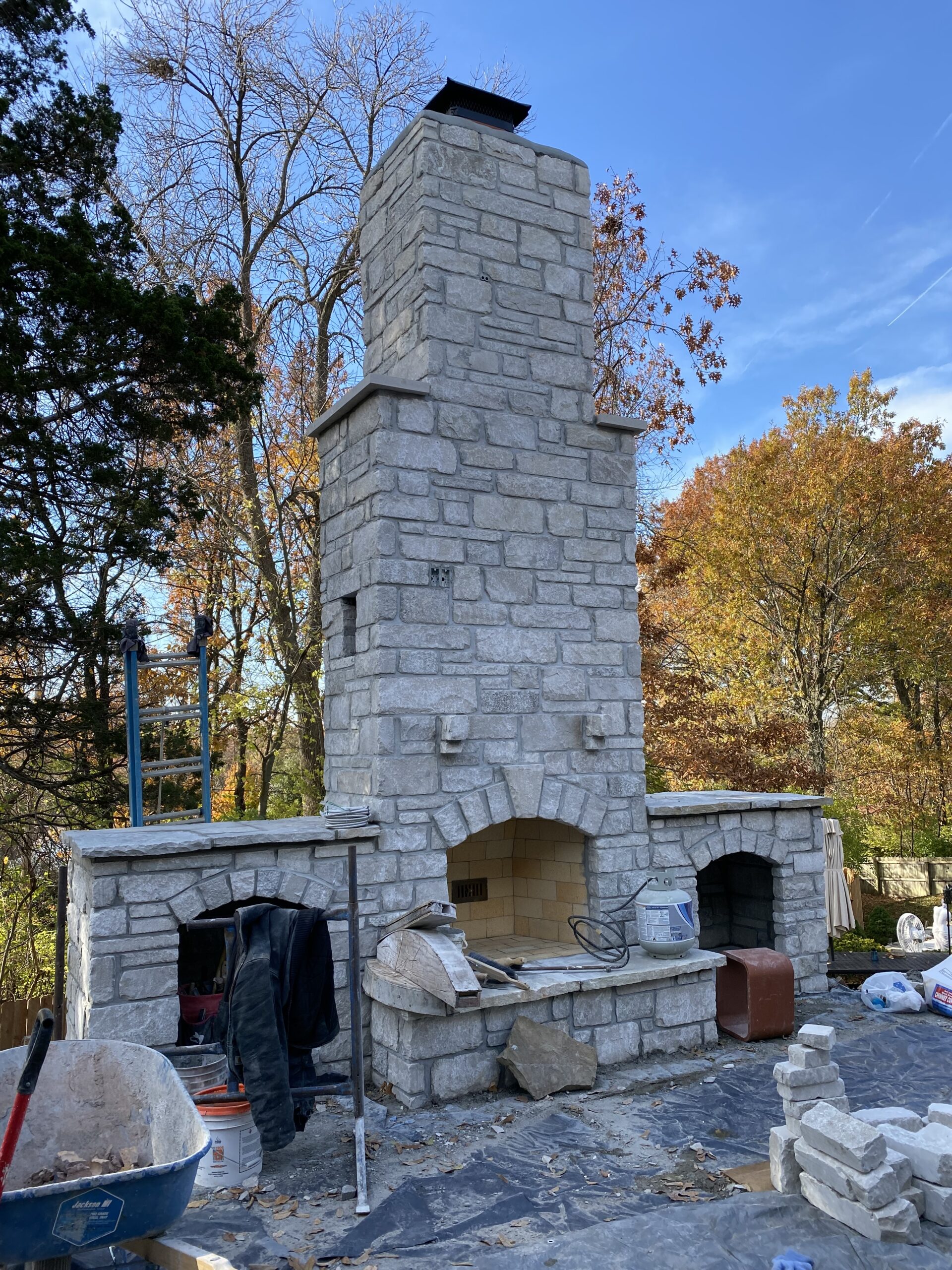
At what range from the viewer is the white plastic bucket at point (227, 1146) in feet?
13.4

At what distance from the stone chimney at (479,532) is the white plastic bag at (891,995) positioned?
2.26m

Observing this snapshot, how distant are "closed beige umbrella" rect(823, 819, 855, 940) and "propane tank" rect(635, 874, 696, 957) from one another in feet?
11.7

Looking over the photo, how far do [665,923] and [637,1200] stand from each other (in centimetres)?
214

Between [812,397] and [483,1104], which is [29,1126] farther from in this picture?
[812,397]

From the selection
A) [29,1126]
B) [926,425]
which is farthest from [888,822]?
[29,1126]

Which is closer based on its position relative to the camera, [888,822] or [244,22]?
[244,22]

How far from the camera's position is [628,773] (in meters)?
6.32

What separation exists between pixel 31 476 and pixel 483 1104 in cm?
615

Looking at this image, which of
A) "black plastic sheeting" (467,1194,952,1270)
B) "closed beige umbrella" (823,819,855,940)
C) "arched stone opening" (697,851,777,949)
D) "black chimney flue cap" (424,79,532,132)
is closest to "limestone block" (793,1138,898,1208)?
"black plastic sheeting" (467,1194,952,1270)

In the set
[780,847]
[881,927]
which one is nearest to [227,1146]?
[780,847]

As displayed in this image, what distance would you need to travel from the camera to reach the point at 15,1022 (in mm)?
7449

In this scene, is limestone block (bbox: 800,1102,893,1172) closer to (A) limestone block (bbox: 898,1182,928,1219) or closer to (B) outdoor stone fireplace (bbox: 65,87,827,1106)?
(A) limestone block (bbox: 898,1182,928,1219)

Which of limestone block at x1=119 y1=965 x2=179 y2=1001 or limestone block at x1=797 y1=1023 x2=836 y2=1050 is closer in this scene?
limestone block at x1=797 y1=1023 x2=836 y2=1050

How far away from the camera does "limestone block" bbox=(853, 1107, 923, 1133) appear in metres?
3.78
